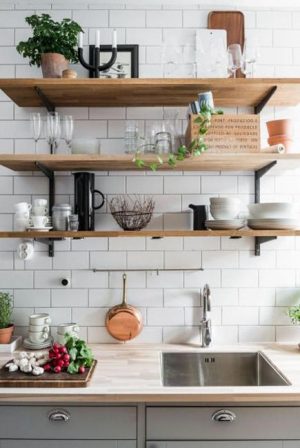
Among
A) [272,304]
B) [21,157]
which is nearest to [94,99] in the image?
[21,157]

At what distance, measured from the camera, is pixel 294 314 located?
2156 millimetres

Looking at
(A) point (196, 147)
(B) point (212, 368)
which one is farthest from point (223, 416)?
(A) point (196, 147)

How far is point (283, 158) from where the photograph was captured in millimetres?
1919

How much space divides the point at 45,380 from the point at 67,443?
0.83 feet

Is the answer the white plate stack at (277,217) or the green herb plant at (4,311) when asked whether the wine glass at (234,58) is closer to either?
the white plate stack at (277,217)

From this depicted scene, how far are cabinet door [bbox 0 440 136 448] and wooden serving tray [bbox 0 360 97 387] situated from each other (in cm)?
21

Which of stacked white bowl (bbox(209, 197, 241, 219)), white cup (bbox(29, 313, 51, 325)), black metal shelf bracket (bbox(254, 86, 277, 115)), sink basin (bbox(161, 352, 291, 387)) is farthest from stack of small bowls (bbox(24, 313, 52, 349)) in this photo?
black metal shelf bracket (bbox(254, 86, 277, 115))

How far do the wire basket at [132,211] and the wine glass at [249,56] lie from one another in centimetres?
81

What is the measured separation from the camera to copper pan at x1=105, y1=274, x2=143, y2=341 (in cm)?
217

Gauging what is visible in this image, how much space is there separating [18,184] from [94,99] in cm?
62

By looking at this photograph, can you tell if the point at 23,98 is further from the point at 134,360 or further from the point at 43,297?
the point at 134,360

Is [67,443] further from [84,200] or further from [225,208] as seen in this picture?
[225,208]

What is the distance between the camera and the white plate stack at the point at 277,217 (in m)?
1.93

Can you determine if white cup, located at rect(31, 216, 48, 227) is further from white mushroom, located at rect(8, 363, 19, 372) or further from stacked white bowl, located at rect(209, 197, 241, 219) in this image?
stacked white bowl, located at rect(209, 197, 241, 219)
